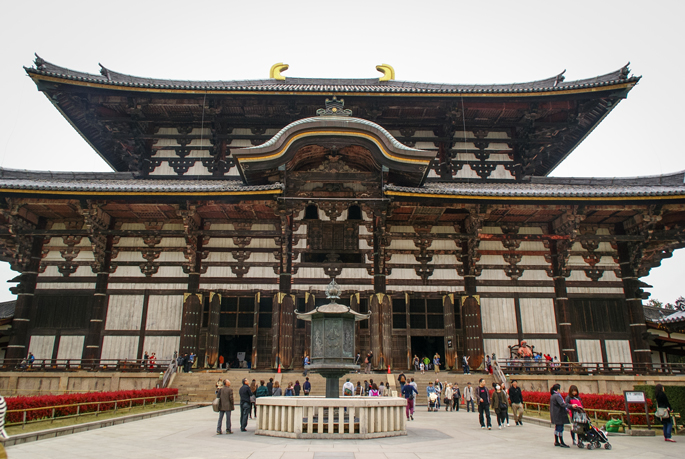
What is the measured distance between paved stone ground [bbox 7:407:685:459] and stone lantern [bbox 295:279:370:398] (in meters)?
2.14

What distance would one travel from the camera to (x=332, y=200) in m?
20.0

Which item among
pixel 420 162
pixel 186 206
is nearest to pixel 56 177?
pixel 186 206

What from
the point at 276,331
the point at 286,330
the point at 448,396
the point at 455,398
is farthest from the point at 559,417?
the point at 276,331

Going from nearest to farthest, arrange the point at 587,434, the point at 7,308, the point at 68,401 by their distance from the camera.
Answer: the point at 587,434, the point at 68,401, the point at 7,308

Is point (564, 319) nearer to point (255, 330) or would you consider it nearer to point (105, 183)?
point (255, 330)

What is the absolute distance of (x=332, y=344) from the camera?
472 inches

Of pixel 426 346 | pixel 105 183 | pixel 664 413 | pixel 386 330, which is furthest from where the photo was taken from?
pixel 426 346

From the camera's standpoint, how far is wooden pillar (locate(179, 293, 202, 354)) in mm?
20094

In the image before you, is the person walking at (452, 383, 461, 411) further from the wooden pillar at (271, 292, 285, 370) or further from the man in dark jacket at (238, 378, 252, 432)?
the man in dark jacket at (238, 378, 252, 432)

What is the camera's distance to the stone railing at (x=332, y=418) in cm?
993

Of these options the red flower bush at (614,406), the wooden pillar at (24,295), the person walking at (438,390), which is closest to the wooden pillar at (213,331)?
the wooden pillar at (24,295)

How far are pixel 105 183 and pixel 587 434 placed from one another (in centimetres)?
2033

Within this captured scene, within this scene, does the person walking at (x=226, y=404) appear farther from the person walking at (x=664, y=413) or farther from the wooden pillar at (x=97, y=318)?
the wooden pillar at (x=97, y=318)

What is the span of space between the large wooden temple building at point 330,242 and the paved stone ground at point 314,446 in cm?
879
